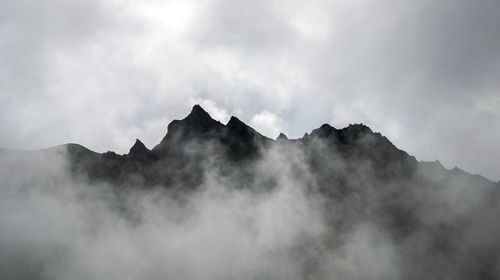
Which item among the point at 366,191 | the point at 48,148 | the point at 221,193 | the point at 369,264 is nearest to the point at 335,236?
the point at 369,264

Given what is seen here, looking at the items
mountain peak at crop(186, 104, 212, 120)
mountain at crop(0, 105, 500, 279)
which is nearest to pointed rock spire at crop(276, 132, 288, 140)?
mountain at crop(0, 105, 500, 279)

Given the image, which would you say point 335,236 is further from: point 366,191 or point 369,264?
point 366,191

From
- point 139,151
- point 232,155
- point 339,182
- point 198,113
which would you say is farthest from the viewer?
point 198,113

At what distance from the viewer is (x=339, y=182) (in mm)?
96438

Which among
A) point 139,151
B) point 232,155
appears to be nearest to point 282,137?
point 232,155

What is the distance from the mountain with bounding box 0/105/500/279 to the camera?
81062mm

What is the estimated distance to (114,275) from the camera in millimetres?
74125

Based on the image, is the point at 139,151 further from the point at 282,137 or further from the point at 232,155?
the point at 282,137

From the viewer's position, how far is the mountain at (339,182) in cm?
8106

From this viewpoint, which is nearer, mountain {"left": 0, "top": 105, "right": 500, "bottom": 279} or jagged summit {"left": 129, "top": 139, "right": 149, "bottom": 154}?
mountain {"left": 0, "top": 105, "right": 500, "bottom": 279}

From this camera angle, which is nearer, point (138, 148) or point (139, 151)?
point (139, 151)

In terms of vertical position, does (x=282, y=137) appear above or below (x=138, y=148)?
above

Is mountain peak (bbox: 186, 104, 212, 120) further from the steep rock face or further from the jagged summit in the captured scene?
the jagged summit

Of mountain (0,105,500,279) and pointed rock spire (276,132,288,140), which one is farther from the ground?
pointed rock spire (276,132,288,140)
